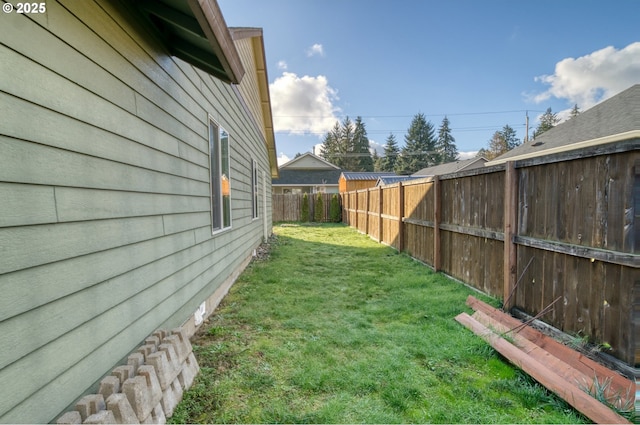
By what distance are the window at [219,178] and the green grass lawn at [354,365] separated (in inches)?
46.2

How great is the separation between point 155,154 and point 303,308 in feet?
8.15

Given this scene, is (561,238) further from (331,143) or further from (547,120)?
(547,120)

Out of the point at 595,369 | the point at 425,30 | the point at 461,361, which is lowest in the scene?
the point at 461,361

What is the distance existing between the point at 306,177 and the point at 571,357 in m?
27.6

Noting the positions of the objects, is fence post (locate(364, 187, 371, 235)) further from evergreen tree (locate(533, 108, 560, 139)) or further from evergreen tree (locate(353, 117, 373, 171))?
evergreen tree (locate(533, 108, 560, 139))

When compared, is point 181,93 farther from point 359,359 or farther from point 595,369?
point 595,369

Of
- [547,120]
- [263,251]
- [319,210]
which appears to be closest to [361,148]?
[547,120]

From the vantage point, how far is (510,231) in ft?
10.5

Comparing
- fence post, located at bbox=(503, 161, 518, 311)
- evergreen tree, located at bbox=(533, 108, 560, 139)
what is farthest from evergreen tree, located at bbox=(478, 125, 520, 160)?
fence post, located at bbox=(503, 161, 518, 311)

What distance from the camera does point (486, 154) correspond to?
166 ft

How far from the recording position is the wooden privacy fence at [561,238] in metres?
2.00

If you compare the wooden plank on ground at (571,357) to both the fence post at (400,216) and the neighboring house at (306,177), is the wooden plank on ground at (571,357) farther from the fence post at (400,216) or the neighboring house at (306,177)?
the neighboring house at (306,177)

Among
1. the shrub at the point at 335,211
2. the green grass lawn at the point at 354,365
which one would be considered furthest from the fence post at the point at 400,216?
the shrub at the point at 335,211

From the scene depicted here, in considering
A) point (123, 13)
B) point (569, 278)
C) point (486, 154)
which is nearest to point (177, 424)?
point (123, 13)
